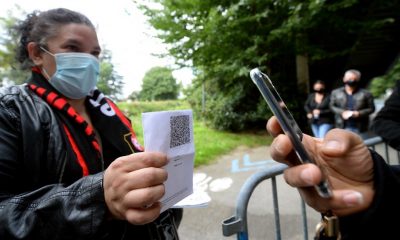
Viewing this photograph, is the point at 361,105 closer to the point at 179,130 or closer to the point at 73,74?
the point at 73,74

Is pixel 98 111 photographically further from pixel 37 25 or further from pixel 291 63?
pixel 291 63

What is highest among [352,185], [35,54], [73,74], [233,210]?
[35,54]

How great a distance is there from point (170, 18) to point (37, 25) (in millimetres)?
7148

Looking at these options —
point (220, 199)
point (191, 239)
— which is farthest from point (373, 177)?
A: point (220, 199)

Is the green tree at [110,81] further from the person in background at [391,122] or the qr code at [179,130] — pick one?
the person in background at [391,122]

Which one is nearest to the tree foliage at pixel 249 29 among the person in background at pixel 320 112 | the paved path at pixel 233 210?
the person in background at pixel 320 112

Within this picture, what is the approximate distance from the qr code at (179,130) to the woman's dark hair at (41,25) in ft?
3.21

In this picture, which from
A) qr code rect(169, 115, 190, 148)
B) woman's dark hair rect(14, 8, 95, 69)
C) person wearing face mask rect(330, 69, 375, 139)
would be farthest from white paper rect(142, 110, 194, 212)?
person wearing face mask rect(330, 69, 375, 139)

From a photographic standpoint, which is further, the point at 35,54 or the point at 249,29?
the point at 249,29

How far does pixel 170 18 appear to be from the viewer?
8375 mm

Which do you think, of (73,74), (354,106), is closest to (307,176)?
(73,74)

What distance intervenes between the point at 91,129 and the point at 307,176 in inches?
40.3

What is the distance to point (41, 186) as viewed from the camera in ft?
3.70

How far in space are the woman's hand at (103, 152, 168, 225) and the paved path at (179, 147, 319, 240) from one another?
1.85 meters
